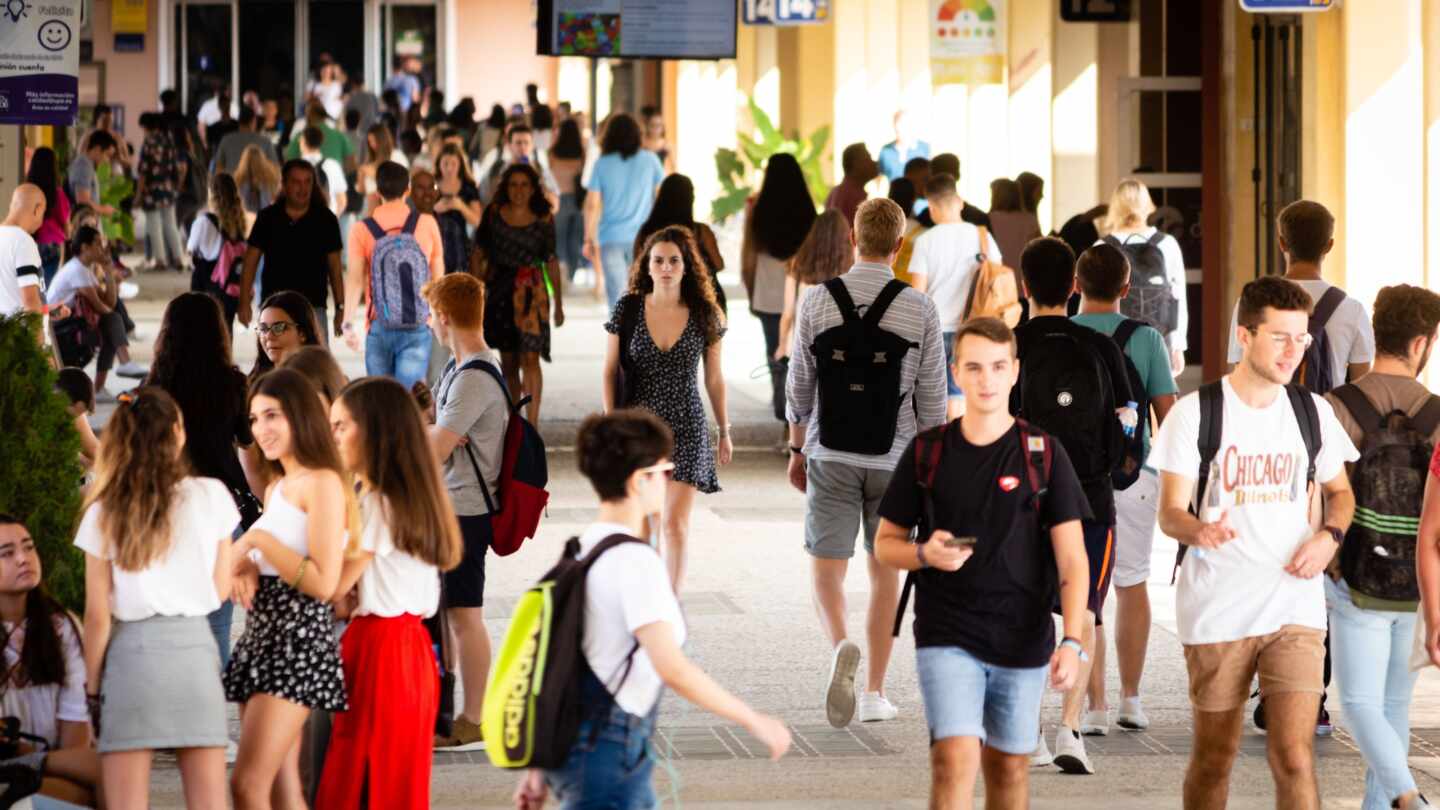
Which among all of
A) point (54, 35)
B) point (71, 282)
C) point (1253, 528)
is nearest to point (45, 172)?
point (71, 282)

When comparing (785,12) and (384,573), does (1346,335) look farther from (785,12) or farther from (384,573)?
(785,12)

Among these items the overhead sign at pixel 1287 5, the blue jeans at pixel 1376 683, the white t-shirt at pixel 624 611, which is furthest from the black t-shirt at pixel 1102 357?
the overhead sign at pixel 1287 5

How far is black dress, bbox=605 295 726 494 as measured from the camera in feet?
32.8

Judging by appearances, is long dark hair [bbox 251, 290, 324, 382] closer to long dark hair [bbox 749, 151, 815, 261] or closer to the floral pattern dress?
the floral pattern dress

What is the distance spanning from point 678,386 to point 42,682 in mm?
4240

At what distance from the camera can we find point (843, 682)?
820 cm

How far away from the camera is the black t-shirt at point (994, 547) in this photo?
601 centimetres

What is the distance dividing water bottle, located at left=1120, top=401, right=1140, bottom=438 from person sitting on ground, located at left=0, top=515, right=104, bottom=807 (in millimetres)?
3274

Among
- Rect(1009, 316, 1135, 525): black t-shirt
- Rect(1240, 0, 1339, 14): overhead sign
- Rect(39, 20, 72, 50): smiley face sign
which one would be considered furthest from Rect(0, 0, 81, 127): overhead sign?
Rect(1240, 0, 1339, 14): overhead sign

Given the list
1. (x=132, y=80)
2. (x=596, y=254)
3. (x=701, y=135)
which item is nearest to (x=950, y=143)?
(x=596, y=254)

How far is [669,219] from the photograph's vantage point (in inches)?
535

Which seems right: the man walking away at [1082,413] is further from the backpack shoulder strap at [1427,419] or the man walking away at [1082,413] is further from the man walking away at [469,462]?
the man walking away at [469,462]

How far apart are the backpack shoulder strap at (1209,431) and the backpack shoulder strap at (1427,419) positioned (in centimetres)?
69

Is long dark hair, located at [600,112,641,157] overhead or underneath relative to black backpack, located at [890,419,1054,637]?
overhead
